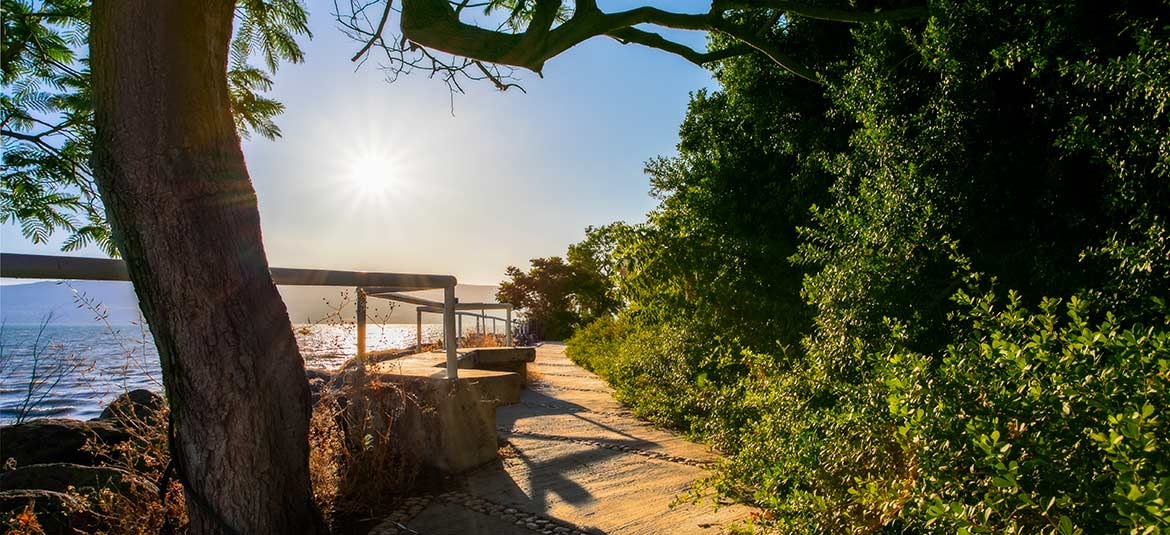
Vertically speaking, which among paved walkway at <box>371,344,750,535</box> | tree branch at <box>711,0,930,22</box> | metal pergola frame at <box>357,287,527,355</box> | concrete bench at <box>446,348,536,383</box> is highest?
tree branch at <box>711,0,930,22</box>

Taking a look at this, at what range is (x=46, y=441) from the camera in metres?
4.78

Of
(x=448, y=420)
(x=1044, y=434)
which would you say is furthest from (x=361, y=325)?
(x=1044, y=434)

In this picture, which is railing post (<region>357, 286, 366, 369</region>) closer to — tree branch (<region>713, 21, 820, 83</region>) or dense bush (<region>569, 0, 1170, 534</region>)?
dense bush (<region>569, 0, 1170, 534</region>)

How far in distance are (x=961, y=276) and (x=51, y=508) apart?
4487mm

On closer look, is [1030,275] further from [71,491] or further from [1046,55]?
[71,491]

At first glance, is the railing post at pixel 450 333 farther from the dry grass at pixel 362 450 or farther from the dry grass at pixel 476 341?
the dry grass at pixel 476 341

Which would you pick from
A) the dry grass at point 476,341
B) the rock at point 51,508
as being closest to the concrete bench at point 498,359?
the dry grass at point 476,341

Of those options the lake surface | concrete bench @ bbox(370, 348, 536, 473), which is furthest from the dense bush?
the lake surface

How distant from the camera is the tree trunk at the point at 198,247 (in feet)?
7.79

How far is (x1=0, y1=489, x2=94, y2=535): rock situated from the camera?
282cm

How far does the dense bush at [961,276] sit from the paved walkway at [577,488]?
1.24 ft

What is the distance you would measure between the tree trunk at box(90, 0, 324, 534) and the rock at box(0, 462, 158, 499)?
3.21ft

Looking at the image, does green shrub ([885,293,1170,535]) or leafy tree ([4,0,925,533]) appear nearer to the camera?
green shrub ([885,293,1170,535])

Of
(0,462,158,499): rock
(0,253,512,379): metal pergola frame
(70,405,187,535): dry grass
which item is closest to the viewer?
(0,253,512,379): metal pergola frame
